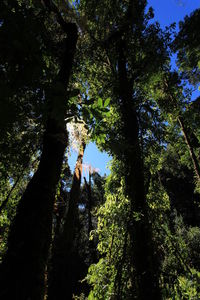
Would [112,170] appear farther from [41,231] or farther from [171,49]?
[171,49]

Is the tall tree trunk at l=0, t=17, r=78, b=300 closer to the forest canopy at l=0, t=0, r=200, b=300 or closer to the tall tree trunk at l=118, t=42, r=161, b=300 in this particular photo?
the forest canopy at l=0, t=0, r=200, b=300

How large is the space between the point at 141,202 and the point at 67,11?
6215 mm

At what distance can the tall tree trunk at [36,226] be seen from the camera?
1.39 meters

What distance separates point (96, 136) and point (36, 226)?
4.01 feet

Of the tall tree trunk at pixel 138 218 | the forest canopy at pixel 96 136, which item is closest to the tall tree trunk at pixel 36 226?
the forest canopy at pixel 96 136

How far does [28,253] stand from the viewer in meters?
1.54

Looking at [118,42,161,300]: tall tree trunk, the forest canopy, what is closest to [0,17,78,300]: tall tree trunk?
the forest canopy

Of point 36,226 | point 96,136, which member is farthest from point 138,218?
point 36,226

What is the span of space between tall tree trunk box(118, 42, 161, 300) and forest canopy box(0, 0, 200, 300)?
0.02 m

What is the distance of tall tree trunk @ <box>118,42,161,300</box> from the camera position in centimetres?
288

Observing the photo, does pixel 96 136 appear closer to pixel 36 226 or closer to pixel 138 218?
pixel 36 226

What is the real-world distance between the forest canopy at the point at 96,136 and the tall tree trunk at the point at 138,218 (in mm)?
18

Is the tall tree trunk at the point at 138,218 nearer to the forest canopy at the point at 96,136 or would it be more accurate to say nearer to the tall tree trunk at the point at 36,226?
the forest canopy at the point at 96,136

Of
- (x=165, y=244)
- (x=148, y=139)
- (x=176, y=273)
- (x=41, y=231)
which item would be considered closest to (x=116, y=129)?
(x=148, y=139)
